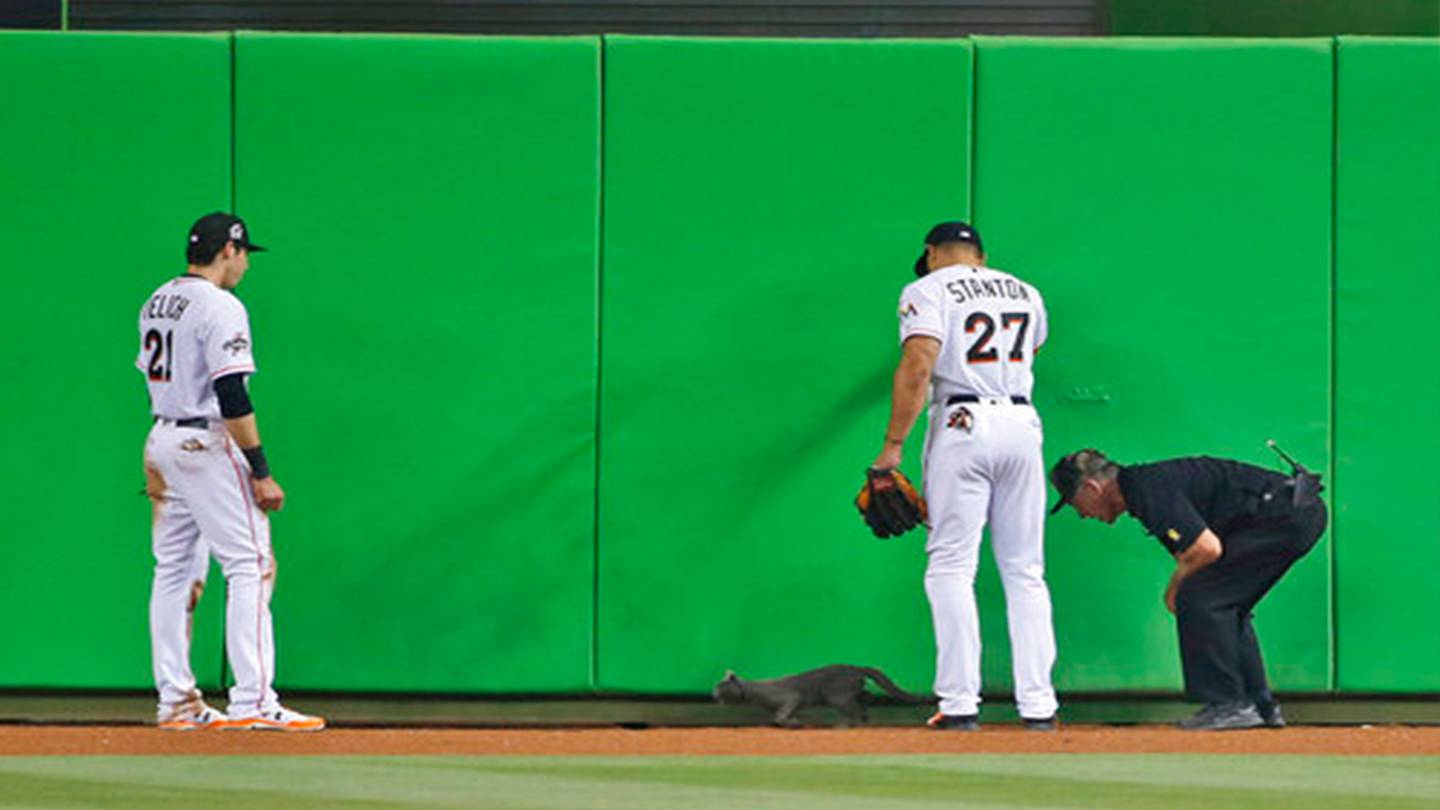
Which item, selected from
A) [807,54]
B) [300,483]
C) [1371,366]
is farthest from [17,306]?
[1371,366]

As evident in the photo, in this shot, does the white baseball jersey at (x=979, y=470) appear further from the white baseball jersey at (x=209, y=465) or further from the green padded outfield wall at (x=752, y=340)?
the white baseball jersey at (x=209, y=465)

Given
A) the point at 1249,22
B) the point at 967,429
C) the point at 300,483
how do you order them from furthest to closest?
1. the point at 1249,22
2. the point at 300,483
3. the point at 967,429

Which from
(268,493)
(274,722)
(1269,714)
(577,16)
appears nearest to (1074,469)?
(1269,714)

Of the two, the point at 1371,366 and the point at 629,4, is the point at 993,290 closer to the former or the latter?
the point at 1371,366

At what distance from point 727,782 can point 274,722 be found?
93.9 inches

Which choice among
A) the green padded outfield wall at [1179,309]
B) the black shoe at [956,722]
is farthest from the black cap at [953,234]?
the black shoe at [956,722]

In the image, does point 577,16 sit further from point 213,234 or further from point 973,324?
point 973,324

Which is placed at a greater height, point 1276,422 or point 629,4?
point 629,4

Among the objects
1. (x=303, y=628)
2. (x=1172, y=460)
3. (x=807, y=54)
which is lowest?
(x=303, y=628)

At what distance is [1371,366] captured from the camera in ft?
35.4

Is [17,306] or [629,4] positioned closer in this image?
[17,306]

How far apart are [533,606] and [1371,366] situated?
3379 millimetres

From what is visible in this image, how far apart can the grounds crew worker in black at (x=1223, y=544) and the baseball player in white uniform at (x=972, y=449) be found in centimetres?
24

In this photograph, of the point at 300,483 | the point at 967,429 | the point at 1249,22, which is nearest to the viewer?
the point at 967,429
